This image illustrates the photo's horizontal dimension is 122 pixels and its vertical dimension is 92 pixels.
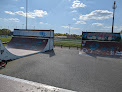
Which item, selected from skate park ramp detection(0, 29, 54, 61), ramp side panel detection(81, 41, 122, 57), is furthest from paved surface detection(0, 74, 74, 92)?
ramp side panel detection(81, 41, 122, 57)

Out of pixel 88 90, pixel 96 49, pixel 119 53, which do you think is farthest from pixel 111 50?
pixel 88 90

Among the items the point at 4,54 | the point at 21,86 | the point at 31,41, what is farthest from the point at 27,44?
the point at 21,86

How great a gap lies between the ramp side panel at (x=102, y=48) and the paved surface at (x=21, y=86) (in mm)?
11055

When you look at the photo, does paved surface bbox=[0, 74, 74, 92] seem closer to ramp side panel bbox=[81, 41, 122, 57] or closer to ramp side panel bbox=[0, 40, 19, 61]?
ramp side panel bbox=[0, 40, 19, 61]

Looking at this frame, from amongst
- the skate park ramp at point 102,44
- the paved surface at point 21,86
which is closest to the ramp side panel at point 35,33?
the skate park ramp at point 102,44

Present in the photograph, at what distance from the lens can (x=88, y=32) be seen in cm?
1562

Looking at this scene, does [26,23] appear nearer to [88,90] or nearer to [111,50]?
[111,50]

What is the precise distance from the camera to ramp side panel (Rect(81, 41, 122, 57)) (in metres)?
13.6

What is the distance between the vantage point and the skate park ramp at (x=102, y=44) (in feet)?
45.2

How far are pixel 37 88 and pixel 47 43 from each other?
38.1 feet

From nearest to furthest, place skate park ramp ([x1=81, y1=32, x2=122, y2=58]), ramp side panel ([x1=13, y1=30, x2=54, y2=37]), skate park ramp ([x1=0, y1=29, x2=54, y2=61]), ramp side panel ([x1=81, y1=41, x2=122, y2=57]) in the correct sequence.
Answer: ramp side panel ([x1=81, y1=41, x2=122, y2=57])
skate park ramp ([x1=81, y1=32, x2=122, y2=58])
skate park ramp ([x1=0, y1=29, x2=54, y2=61])
ramp side panel ([x1=13, y1=30, x2=54, y2=37])

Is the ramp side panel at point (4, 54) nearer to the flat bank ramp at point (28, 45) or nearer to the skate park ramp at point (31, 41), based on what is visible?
the flat bank ramp at point (28, 45)

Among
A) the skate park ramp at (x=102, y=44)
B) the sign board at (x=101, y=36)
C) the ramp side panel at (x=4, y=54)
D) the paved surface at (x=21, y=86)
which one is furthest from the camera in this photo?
the sign board at (x=101, y=36)

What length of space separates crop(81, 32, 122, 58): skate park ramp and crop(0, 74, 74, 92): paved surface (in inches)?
416
